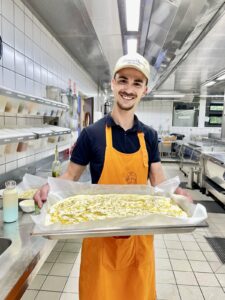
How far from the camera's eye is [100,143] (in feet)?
4.47

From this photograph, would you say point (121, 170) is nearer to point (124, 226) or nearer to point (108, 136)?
point (108, 136)

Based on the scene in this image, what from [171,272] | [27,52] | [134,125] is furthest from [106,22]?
[171,272]

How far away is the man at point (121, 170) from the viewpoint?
1.25 m

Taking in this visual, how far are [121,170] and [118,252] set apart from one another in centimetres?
43

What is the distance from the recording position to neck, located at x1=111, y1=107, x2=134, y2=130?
141 centimetres

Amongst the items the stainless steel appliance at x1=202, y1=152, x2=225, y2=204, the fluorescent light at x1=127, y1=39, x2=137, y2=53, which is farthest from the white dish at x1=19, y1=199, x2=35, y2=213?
the stainless steel appliance at x1=202, y1=152, x2=225, y2=204

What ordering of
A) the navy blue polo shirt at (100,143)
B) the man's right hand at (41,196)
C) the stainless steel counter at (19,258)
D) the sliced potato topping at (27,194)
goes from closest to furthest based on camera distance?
1. the stainless steel counter at (19,258)
2. the man's right hand at (41,196)
3. the navy blue polo shirt at (100,143)
4. the sliced potato topping at (27,194)

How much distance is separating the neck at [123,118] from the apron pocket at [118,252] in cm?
63

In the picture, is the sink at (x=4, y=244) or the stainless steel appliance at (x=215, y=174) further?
the stainless steel appliance at (x=215, y=174)

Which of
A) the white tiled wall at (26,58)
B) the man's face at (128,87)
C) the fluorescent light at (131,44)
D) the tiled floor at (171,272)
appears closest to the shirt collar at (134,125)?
the man's face at (128,87)

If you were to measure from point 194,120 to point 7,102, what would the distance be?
904 centimetres

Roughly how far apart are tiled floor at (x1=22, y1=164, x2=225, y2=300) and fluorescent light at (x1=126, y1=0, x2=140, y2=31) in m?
2.40

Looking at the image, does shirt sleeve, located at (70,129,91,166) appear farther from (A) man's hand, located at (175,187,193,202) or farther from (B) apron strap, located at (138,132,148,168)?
(A) man's hand, located at (175,187,193,202)

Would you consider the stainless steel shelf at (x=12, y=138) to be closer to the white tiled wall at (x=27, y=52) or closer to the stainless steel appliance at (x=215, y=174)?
the white tiled wall at (x=27, y=52)
